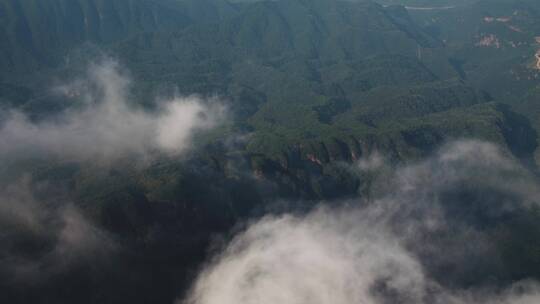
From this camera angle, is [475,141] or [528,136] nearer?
[475,141]

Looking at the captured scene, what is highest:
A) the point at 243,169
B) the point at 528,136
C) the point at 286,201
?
the point at 243,169

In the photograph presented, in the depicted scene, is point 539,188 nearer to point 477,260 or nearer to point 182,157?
point 477,260

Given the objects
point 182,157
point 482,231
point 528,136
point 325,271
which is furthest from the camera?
point 528,136

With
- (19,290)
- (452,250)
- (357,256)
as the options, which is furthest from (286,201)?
(19,290)

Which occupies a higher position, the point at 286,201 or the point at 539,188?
the point at 286,201

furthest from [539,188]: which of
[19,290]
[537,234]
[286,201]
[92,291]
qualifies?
[19,290]

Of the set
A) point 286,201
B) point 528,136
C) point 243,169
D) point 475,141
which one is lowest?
point 528,136

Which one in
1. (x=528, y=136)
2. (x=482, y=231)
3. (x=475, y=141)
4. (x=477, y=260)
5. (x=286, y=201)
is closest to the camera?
(x=477, y=260)

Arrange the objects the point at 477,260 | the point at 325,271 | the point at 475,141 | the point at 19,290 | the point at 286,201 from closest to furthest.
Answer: the point at 19,290 < the point at 325,271 < the point at 477,260 < the point at 286,201 < the point at 475,141

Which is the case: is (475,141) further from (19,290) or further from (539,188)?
(19,290)
